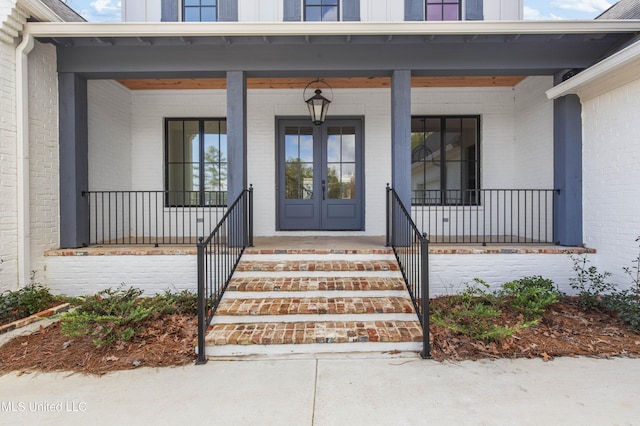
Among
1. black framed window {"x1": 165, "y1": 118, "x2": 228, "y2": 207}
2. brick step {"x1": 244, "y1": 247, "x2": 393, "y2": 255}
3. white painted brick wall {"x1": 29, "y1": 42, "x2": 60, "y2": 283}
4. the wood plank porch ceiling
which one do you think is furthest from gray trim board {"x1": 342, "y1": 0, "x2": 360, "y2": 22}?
white painted brick wall {"x1": 29, "y1": 42, "x2": 60, "y2": 283}

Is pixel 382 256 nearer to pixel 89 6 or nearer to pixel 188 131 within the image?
pixel 188 131

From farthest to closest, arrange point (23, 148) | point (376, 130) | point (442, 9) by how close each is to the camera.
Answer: point (376, 130)
point (442, 9)
point (23, 148)

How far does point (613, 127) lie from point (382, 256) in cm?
309

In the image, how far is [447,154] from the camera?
6262mm

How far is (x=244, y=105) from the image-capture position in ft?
14.8

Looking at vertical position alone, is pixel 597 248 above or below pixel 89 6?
below

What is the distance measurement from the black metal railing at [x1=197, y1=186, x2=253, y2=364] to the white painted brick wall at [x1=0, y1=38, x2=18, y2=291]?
7.00ft

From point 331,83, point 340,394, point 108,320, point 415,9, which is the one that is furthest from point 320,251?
point 415,9

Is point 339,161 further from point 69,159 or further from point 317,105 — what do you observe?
point 69,159

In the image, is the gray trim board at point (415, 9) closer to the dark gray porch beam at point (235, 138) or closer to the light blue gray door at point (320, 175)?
the light blue gray door at point (320, 175)

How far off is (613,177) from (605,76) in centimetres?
116

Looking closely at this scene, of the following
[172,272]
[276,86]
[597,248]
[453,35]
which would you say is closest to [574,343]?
[597,248]

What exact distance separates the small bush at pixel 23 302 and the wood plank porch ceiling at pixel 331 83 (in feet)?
11.6

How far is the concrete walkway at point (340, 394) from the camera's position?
2.07m
